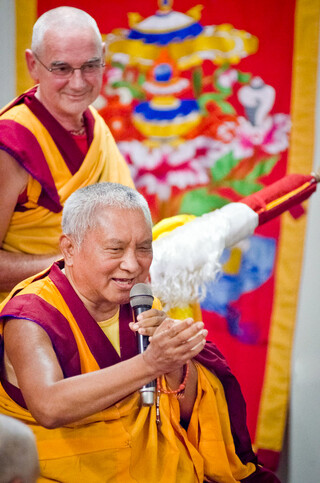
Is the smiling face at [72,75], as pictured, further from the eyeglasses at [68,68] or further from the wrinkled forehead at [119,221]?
the wrinkled forehead at [119,221]

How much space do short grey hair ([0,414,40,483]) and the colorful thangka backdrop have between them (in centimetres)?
220

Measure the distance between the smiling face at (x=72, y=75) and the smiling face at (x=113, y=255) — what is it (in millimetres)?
803

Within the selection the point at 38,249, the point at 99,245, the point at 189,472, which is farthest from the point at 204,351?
the point at 38,249

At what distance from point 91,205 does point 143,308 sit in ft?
1.03

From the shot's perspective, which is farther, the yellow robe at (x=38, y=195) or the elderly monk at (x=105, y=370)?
the yellow robe at (x=38, y=195)

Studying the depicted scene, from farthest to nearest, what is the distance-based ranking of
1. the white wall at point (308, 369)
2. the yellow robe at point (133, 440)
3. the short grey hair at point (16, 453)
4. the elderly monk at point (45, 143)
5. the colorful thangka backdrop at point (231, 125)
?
the colorful thangka backdrop at point (231, 125), the white wall at point (308, 369), the elderly monk at point (45, 143), the yellow robe at point (133, 440), the short grey hair at point (16, 453)

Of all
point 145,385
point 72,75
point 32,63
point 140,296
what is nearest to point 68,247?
point 140,296

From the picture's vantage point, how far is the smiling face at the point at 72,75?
8.25 ft

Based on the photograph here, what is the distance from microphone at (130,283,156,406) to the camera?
170cm

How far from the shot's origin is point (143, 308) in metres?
1.75

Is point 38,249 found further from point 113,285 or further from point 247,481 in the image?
point 247,481

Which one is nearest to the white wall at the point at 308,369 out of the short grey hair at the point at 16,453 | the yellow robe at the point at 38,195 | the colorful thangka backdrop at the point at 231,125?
the colorful thangka backdrop at the point at 231,125

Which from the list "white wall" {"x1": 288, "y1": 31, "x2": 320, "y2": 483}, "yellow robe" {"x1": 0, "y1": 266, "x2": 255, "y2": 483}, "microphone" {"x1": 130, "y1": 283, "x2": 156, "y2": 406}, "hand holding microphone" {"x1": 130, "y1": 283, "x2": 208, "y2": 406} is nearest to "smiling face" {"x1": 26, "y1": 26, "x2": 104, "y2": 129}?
"yellow robe" {"x1": 0, "y1": 266, "x2": 255, "y2": 483}

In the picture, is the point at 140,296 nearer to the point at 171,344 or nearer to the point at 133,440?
the point at 171,344
